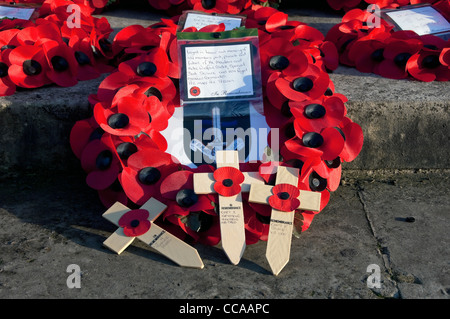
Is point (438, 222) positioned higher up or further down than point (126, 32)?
further down

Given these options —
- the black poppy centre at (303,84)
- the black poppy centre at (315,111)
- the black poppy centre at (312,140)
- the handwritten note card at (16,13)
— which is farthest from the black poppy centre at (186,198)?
the handwritten note card at (16,13)

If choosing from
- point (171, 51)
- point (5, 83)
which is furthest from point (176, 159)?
point (5, 83)

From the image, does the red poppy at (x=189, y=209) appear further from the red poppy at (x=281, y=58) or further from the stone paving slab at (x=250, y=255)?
the red poppy at (x=281, y=58)

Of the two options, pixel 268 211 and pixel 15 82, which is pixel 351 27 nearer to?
pixel 268 211

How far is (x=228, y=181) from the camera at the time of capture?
2527mm

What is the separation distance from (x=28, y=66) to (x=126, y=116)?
2.61 feet

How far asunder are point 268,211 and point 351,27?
1.60 metres

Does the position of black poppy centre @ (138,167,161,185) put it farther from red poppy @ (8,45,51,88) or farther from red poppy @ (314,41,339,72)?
red poppy @ (314,41,339,72)

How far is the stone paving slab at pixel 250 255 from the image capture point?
2266mm

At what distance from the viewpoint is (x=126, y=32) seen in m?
3.33

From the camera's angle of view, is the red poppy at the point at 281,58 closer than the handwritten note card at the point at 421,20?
Yes

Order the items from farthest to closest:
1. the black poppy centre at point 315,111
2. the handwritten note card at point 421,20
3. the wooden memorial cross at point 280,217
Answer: the handwritten note card at point 421,20, the black poppy centre at point 315,111, the wooden memorial cross at point 280,217

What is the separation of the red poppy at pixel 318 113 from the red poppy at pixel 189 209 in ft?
1.80
